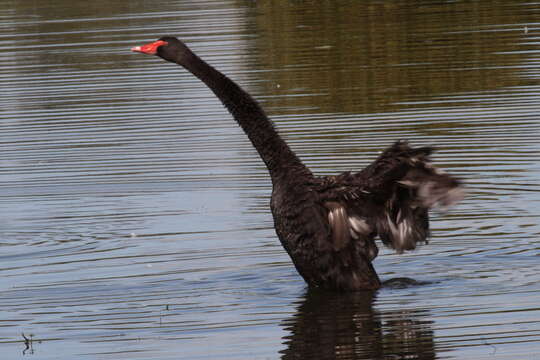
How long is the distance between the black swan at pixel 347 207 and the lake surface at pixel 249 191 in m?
Result: 0.24

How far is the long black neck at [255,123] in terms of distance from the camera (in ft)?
30.0

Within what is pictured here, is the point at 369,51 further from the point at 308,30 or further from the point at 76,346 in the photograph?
the point at 76,346

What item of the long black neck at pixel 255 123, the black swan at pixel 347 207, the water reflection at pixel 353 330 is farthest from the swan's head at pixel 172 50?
the water reflection at pixel 353 330

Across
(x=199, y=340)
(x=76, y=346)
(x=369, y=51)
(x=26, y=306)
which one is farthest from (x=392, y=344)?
(x=369, y=51)

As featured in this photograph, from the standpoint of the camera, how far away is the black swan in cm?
854

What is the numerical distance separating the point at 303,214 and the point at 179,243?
86.6 inches

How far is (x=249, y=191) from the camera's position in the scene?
41.6ft

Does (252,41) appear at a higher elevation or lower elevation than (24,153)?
higher

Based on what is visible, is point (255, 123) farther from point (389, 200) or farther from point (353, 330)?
point (353, 330)

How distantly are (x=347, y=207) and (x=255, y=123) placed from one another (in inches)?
38.4

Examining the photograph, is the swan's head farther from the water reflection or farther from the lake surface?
the water reflection

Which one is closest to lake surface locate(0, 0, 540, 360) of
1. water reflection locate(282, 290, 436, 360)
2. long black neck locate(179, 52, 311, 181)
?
water reflection locate(282, 290, 436, 360)

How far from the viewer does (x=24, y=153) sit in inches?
600

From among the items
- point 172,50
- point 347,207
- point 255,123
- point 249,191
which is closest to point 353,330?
point 347,207
